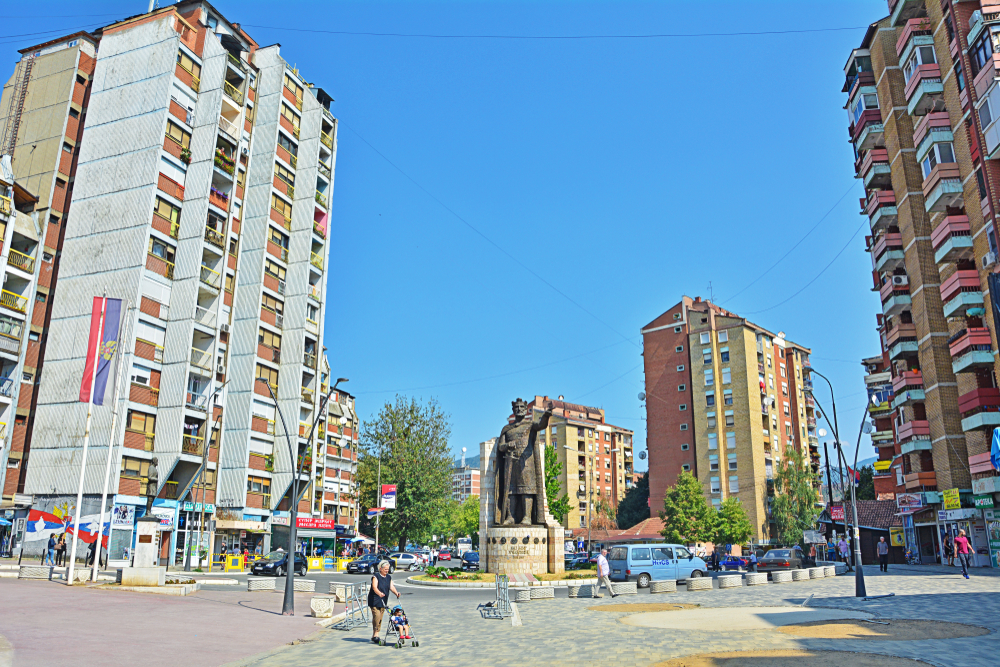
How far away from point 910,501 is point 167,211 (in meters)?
48.6

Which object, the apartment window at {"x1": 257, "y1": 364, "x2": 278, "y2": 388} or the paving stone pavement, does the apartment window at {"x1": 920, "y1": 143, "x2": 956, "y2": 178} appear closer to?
the paving stone pavement

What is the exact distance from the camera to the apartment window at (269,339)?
51062 millimetres

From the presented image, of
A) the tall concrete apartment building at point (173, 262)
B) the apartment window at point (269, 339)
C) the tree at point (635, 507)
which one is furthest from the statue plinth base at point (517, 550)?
the tree at point (635, 507)

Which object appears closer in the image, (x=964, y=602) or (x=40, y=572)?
(x=964, y=602)

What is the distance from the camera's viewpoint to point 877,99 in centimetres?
5166

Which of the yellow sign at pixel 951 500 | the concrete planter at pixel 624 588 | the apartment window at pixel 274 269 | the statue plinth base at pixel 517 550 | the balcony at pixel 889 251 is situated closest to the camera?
the concrete planter at pixel 624 588

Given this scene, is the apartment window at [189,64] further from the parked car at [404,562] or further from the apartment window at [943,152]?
the apartment window at [943,152]

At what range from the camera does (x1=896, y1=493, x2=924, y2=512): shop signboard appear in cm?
4453

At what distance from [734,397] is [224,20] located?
59717 millimetres

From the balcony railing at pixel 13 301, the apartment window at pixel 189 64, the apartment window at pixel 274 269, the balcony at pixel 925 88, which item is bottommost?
the balcony railing at pixel 13 301

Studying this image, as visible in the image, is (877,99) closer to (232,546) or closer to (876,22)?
(876,22)

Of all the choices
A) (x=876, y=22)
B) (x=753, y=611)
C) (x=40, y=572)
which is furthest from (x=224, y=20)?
(x=753, y=611)

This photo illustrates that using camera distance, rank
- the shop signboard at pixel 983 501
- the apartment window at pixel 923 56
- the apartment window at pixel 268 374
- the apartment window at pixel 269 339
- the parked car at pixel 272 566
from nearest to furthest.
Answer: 1. the parked car at pixel 272 566
2. the shop signboard at pixel 983 501
3. the apartment window at pixel 923 56
4. the apartment window at pixel 268 374
5. the apartment window at pixel 269 339

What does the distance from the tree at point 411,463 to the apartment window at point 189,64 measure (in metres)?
29.6
